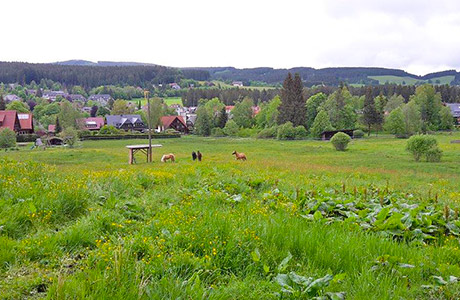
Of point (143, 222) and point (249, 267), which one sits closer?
point (249, 267)

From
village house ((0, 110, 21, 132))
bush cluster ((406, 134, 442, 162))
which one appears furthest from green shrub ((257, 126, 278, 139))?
village house ((0, 110, 21, 132))

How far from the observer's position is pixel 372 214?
21.0 ft

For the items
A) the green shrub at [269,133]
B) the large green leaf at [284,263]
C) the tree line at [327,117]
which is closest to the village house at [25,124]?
the tree line at [327,117]

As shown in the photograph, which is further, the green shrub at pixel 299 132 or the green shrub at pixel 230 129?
the green shrub at pixel 230 129

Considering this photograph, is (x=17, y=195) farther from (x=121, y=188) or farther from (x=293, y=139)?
(x=293, y=139)

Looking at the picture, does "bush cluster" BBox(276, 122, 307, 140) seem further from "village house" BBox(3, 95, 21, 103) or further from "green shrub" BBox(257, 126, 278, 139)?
"village house" BBox(3, 95, 21, 103)

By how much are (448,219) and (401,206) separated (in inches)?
34.9

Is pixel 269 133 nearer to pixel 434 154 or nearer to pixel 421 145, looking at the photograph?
pixel 421 145

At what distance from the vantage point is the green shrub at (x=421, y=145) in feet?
112

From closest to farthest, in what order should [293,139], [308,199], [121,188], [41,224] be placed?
1. [41,224]
2. [308,199]
3. [121,188]
4. [293,139]

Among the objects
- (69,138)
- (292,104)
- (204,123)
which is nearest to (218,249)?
(69,138)

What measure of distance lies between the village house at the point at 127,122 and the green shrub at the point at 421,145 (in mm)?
90991

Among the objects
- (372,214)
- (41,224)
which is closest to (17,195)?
(41,224)

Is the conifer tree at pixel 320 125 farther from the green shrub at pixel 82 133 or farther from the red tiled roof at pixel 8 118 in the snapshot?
the red tiled roof at pixel 8 118
